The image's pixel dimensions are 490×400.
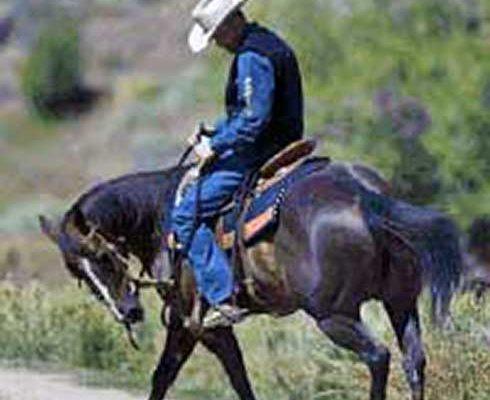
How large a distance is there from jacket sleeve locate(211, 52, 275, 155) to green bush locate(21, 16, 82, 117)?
181 feet

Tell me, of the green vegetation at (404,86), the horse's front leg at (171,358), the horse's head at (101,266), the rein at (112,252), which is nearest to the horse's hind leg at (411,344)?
the rein at (112,252)

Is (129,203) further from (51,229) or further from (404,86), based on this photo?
(404,86)

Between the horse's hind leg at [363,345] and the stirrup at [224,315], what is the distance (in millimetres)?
872

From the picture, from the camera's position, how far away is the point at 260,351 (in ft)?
56.9

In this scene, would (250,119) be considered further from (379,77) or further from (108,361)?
(379,77)

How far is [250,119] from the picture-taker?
1196 cm

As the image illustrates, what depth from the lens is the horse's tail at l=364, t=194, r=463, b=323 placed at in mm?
11406

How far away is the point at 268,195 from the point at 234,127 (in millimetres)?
512

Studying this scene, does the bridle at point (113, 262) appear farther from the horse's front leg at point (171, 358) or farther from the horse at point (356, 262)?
the horse at point (356, 262)

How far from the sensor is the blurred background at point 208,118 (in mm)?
16578

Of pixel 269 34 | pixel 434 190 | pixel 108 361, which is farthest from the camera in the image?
pixel 434 190

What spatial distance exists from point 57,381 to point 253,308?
4524 mm

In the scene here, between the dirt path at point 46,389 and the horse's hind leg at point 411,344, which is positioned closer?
the horse's hind leg at point 411,344

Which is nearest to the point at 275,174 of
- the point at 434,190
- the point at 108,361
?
A: the point at 108,361
